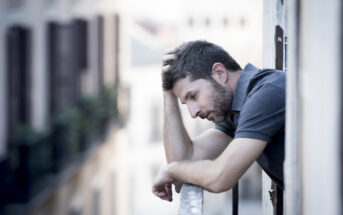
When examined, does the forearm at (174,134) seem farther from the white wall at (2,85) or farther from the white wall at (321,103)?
the white wall at (2,85)

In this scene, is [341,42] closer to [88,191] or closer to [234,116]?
[234,116]

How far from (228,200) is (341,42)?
3609 cm

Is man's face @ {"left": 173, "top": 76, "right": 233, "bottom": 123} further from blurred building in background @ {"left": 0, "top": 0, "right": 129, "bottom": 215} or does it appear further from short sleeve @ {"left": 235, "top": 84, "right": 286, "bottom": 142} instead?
blurred building in background @ {"left": 0, "top": 0, "right": 129, "bottom": 215}

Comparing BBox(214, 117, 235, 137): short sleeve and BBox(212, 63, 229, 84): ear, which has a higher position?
BBox(212, 63, 229, 84): ear

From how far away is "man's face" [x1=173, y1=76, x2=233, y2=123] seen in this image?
10.9 ft

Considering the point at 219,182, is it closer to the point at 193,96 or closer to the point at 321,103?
the point at 193,96

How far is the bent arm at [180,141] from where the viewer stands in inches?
144

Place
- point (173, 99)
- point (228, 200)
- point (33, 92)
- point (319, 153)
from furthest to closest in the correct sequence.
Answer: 1. point (228, 200)
2. point (33, 92)
3. point (173, 99)
4. point (319, 153)

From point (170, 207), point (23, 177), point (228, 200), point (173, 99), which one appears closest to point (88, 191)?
point (23, 177)

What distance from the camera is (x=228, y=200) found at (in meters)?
37.3

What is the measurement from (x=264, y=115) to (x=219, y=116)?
0.49 meters

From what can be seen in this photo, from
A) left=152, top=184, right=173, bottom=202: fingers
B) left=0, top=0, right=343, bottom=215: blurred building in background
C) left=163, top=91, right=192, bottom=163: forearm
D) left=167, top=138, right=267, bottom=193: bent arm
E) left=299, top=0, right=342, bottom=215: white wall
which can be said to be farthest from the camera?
left=163, top=91, right=192, bottom=163: forearm

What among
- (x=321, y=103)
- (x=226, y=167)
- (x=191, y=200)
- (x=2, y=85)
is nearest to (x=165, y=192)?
(x=226, y=167)

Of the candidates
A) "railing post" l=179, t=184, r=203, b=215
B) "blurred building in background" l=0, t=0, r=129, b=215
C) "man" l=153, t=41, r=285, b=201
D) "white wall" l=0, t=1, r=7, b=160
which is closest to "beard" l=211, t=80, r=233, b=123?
"man" l=153, t=41, r=285, b=201
